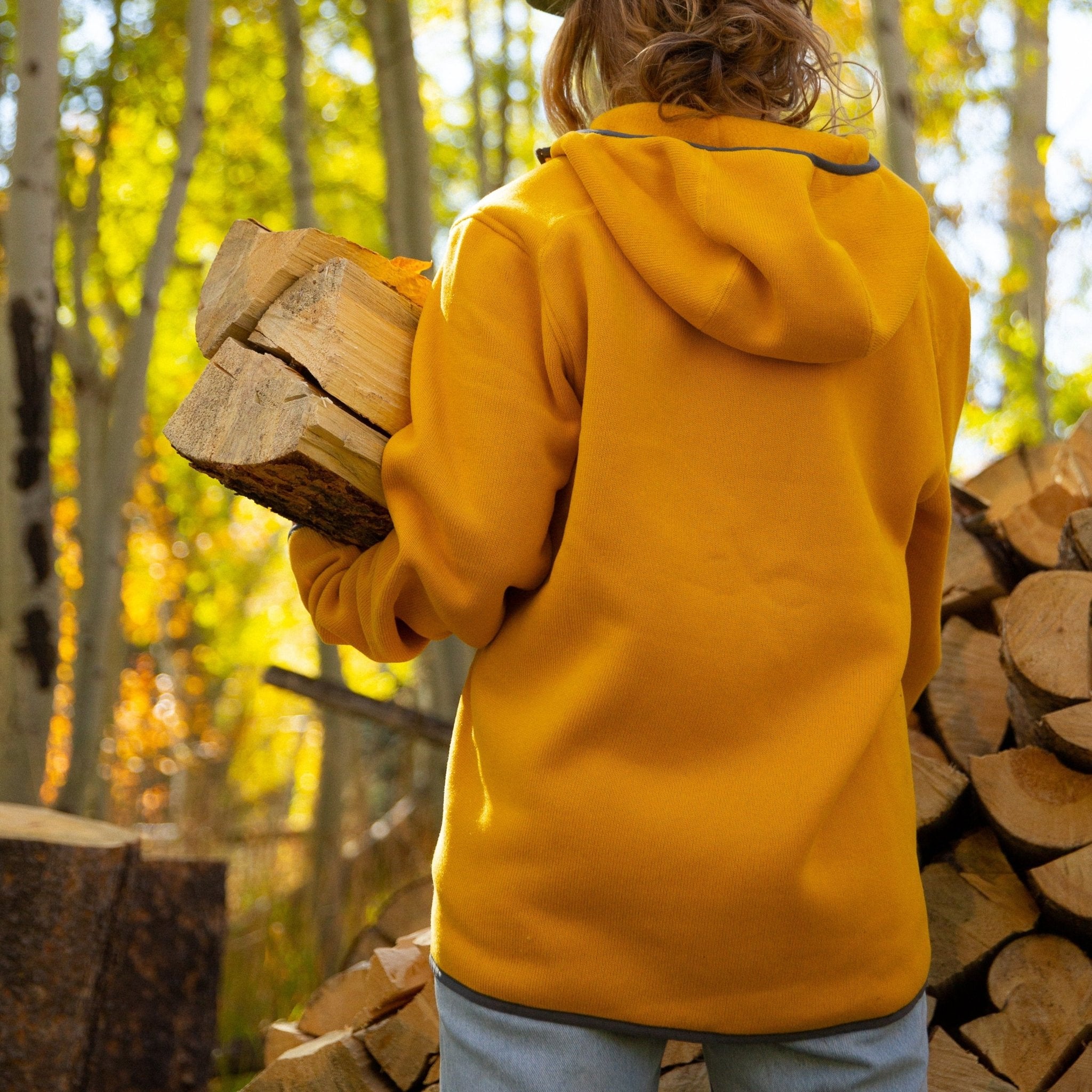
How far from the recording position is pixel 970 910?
1.62m

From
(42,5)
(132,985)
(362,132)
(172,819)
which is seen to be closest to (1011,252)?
(362,132)

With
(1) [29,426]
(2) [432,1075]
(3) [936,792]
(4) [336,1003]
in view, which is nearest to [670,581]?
(3) [936,792]

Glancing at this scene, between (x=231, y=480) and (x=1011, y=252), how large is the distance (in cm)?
1016

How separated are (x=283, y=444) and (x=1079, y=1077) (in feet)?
4.27

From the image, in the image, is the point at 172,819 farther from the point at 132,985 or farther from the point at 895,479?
the point at 895,479

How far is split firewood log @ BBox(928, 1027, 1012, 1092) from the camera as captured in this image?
1.48 meters

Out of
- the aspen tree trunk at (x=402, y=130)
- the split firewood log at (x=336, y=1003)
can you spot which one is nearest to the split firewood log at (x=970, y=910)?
the split firewood log at (x=336, y=1003)

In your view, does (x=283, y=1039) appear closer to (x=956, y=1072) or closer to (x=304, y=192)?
(x=956, y=1072)

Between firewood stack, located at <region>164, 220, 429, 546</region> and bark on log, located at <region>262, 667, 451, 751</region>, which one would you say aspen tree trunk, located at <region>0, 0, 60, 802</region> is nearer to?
bark on log, located at <region>262, 667, 451, 751</region>

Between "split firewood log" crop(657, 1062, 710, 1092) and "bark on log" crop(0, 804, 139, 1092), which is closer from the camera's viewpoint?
"split firewood log" crop(657, 1062, 710, 1092)

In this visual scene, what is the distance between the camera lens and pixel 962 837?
171 centimetres

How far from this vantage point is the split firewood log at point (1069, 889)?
4.97 ft

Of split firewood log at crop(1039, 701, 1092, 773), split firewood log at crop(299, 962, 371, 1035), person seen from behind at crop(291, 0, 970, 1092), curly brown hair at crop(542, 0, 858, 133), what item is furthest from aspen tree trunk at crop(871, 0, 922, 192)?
split firewood log at crop(299, 962, 371, 1035)

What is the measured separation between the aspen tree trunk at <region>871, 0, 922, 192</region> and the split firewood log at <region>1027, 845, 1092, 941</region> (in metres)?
2.01
